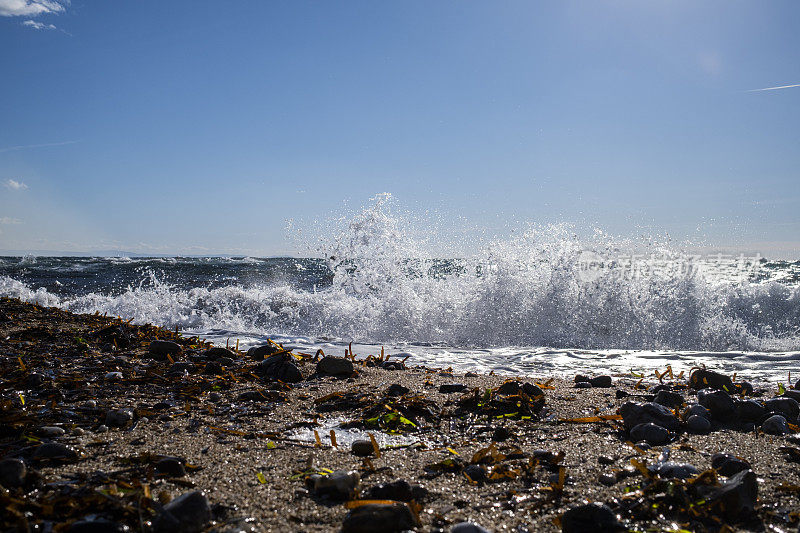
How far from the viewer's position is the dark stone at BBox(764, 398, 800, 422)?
251 centimetres

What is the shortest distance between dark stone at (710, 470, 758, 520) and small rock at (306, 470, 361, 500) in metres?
1.17

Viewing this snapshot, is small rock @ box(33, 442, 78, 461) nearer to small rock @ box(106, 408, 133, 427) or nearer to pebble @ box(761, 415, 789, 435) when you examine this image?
small rock @ box(106, 408, 133, 427)

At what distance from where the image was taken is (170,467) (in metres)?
1.68

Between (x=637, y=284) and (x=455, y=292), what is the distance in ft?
10.6

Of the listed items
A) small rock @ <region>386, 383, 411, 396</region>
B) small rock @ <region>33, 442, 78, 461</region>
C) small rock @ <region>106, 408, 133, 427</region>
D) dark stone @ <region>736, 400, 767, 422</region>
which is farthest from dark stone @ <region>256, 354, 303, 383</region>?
dark stone @ <region>736, 400, 767, 422</region>

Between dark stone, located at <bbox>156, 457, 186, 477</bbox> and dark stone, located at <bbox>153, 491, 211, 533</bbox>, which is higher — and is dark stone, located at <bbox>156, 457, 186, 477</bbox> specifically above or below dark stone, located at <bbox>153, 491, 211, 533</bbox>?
below

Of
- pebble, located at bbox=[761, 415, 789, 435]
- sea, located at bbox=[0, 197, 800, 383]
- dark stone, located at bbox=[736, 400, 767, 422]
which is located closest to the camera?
pebble, located at bbox=[761, 415, 789, 435]

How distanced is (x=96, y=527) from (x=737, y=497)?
1884 millimetres

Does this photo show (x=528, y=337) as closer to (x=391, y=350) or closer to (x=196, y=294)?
(x=391, y=350)

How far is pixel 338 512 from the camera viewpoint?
1434mm

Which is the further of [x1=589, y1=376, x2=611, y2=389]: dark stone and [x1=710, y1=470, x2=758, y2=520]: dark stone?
[x1=589, y1=376, x2=611, y2=389]: dark stone

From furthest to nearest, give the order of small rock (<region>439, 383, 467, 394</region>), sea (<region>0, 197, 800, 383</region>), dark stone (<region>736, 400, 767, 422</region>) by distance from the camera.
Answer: sea (<region>0, 197, 800, 383</region>) < small rock (<region>439, 383, 467, 394</region>) < dark stone (<region>736, 400, 767, 422</region>)

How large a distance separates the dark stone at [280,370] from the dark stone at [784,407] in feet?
9.54

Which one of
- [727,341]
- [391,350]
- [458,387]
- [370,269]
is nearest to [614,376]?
[458,387]
